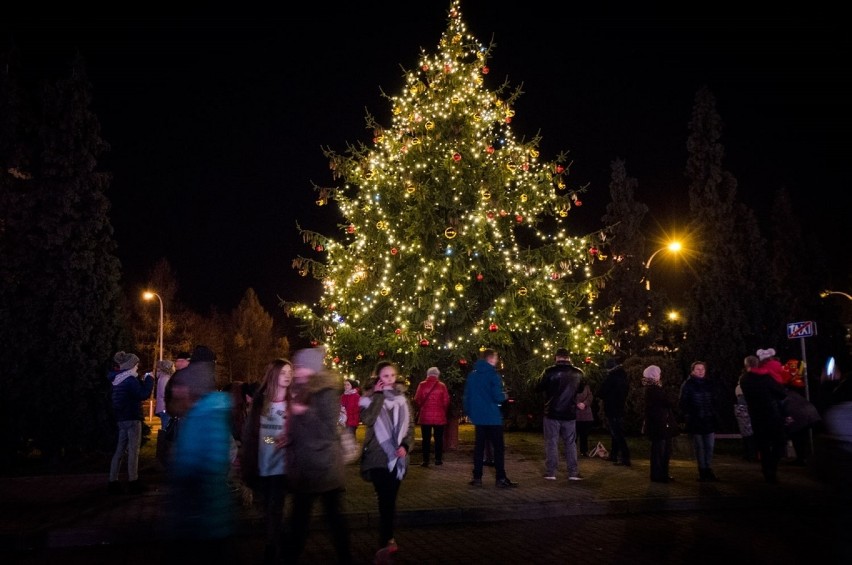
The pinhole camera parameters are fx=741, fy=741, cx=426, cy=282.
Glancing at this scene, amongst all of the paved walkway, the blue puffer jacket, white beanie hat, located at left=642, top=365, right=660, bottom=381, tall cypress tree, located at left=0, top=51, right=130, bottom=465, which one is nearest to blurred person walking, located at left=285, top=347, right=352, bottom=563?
the paved walkway

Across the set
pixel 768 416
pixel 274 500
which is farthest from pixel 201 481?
pixel 768 416

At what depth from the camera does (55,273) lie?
14.6m

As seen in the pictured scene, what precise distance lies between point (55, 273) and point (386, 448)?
34.1 ft

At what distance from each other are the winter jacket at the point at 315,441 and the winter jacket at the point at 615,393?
8739 millimetres

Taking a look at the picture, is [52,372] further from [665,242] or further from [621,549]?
[665,242]

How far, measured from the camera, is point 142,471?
1343 centimetres

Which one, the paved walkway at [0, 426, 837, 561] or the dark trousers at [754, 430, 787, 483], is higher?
the dark trousers at [754, 430, 787, 483]

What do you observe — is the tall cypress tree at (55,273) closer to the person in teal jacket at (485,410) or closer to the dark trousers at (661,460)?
the person in teal jacket at (485,410)

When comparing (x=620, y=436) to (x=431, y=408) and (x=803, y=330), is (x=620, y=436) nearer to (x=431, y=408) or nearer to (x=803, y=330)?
(x=431, y=408)

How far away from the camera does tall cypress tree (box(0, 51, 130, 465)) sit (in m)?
14.1

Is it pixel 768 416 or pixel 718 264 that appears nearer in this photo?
pixel 768 416

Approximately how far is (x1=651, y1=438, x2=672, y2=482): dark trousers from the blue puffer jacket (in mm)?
7843

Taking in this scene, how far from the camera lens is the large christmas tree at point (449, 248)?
17.1 m

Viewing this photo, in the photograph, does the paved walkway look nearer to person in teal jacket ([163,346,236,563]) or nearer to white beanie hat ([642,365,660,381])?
white beanie hat ([642,365,660,381])
